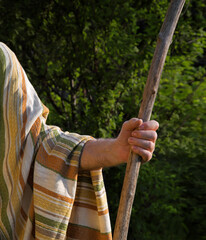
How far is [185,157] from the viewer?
3.19 metres

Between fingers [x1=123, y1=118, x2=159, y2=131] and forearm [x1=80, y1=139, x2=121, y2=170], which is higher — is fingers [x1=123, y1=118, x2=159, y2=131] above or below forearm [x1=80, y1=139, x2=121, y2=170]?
above

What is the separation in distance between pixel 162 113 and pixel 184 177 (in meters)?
0.79

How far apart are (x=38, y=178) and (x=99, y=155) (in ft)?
0.80

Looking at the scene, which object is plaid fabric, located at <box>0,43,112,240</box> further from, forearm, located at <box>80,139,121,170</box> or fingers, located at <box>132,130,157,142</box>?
fingers, located at <box>132,130,157,142</box>

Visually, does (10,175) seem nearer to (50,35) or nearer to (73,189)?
(73,189)

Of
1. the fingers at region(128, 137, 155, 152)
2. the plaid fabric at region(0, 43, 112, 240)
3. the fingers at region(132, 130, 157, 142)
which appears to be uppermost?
the fingers at region(132, 130, 157, 142)

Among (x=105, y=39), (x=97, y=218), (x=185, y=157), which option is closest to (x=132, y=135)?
(x=97, y=218)

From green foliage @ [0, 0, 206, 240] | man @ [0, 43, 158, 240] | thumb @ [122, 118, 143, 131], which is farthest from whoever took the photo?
green foliage @ [0, 0, 206, 240]

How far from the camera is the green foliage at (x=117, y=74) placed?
2.63m

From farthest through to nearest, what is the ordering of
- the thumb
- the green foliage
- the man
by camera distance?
the green foliage, the man, the thumb

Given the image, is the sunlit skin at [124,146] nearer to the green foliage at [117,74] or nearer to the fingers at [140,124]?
the fingers at [140,124]

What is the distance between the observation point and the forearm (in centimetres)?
118

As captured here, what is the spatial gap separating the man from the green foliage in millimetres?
1276

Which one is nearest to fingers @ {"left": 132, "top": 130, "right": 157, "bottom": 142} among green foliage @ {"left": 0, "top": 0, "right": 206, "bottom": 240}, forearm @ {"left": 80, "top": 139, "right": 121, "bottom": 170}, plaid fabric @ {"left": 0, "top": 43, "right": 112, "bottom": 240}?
forearm @ {"left": 80, "top": 139, "right": 121, "bottom": 170}
